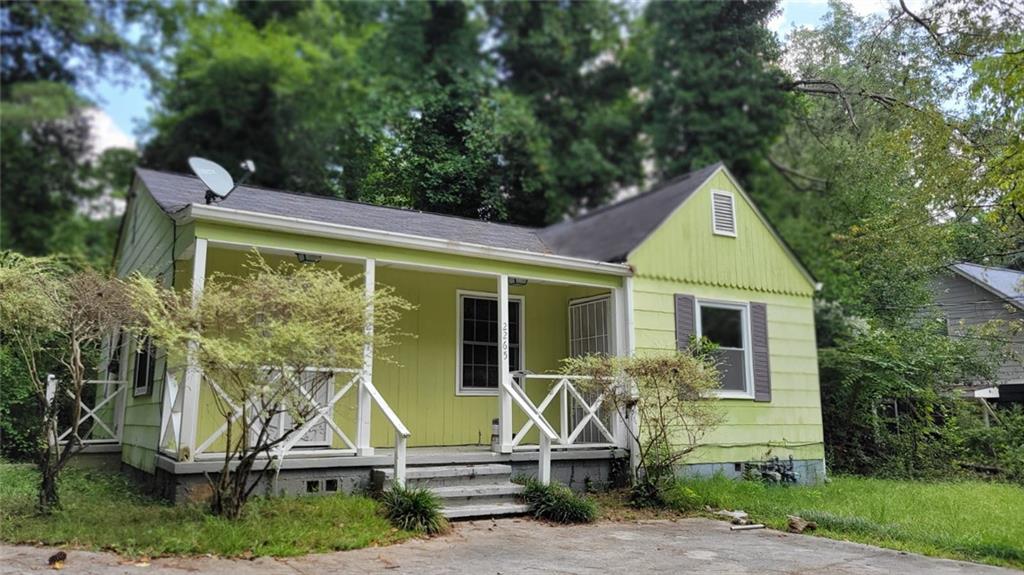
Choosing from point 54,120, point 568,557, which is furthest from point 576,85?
point 568,557

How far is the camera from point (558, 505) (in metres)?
6.55

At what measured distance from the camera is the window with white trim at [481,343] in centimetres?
909

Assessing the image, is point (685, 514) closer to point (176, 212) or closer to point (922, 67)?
point (922, 67)

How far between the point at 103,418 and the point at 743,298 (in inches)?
367

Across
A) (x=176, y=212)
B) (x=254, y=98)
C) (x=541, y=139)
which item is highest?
(x=254, y=98)

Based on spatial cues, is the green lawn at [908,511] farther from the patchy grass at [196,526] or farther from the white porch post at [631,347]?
the patchy grass at [196,526]

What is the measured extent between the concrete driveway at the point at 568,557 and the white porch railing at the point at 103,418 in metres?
4.30

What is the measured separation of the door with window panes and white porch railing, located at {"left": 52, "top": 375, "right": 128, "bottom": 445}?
19.8 feet

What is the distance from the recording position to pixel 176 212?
6.56 metres

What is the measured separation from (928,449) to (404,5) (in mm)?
18546

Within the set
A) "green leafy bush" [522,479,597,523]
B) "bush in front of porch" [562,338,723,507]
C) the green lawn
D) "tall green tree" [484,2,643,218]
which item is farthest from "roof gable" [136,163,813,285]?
"tall green tree" [484,2,643,218]

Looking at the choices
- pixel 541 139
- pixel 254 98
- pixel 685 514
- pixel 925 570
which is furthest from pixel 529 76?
pixel 925 570

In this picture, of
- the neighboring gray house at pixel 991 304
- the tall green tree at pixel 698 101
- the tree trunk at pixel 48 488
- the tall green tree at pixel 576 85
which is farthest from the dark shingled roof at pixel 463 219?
the tall green tree at pixel 576 85

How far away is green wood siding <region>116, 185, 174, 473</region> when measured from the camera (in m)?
7.16
